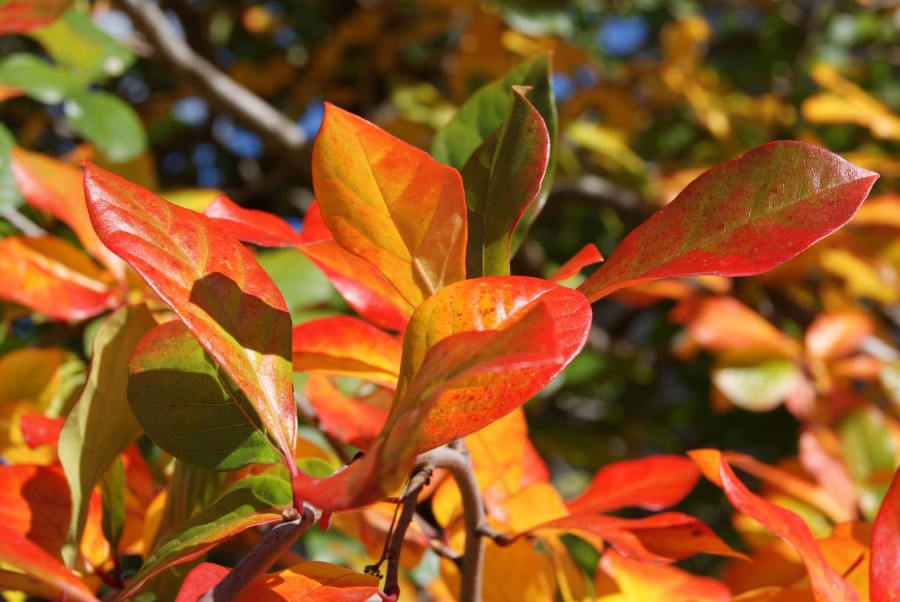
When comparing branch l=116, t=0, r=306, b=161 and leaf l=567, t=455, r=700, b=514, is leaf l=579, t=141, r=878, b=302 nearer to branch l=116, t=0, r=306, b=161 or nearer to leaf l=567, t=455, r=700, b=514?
leaf l=567, t=455, r=700, b=514

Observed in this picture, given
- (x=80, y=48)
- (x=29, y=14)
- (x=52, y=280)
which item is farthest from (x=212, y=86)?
(x=52, y=280)

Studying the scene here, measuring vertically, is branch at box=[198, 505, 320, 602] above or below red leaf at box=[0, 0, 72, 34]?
below

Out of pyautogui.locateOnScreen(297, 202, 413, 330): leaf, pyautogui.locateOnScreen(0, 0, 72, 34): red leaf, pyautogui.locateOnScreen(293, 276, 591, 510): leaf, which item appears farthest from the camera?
pyautogui.locateOnScreen(0, 0, 72, 34): red leaf

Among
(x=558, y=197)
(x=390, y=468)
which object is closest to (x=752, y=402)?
(x=558, y=197)

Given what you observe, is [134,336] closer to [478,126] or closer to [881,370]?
[478,126]

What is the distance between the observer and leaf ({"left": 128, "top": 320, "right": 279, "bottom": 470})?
0.36 meters

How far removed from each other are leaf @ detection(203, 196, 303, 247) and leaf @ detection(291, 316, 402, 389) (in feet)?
0.19

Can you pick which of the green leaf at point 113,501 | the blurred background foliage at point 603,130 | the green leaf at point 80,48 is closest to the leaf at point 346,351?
the green leaf at point 113,501

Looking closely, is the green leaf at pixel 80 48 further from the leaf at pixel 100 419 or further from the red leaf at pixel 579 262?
the red leaf at pixel 579 262

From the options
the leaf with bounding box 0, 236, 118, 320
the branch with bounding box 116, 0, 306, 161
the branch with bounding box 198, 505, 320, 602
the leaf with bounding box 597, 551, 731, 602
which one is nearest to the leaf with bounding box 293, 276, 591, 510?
the branch with bounding box 198, 505, 320, 602

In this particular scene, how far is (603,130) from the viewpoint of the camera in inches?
61.1

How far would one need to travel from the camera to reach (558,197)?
1.32 m

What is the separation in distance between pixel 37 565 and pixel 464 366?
0.16 metres

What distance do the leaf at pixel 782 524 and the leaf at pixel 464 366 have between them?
0.14 m
